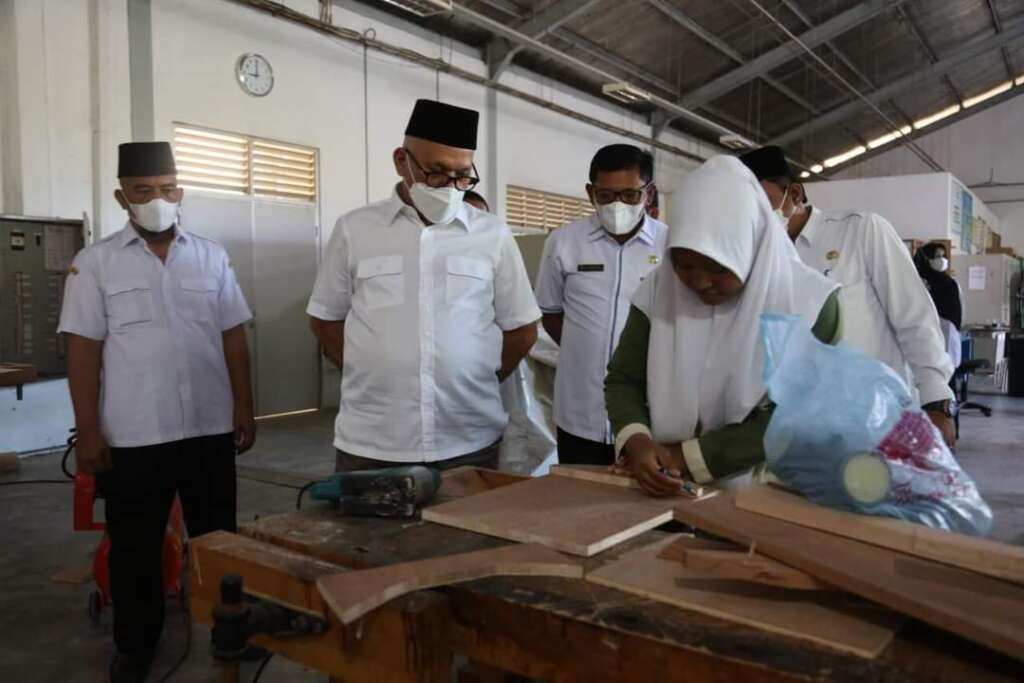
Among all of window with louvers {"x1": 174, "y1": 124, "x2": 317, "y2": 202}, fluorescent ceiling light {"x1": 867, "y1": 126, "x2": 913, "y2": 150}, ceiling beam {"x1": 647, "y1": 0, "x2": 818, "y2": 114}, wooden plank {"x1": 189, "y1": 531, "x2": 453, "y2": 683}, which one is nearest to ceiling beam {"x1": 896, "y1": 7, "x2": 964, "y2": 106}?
fluorescent ceiling light {"x1": 867, "y1": 126, "x2": 913, "y2": 150}

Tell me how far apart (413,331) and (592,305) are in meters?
0.78

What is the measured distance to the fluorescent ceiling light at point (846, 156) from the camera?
15.5 meters

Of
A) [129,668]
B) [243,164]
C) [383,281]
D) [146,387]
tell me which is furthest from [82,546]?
[243,164]

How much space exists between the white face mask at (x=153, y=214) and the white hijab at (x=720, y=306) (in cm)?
156

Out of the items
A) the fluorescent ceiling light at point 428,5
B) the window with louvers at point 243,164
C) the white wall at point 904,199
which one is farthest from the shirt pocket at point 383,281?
the white wall at point 904,199

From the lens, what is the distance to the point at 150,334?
2.23 meters

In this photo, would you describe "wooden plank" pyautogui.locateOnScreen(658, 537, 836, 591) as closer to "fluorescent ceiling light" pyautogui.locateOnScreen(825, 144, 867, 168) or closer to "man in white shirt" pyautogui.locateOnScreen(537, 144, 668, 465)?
"man in white shirt" pyautogui.locateOnScreen(537, 144, 668, 465)

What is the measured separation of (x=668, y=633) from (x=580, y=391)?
162 cm

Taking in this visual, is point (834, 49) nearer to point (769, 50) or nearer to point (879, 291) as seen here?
point (769, 50)

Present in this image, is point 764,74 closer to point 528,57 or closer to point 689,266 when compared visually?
point 528,57

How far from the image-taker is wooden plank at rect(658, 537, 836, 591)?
85 centimetres

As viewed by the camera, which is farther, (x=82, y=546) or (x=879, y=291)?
(x=82, y=546)

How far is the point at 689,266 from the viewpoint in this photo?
130cm

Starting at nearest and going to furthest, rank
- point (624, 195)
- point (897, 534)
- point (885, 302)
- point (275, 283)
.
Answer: point (897, 534)
point (885, 302)
point (624, 195)
point (275, 283)
